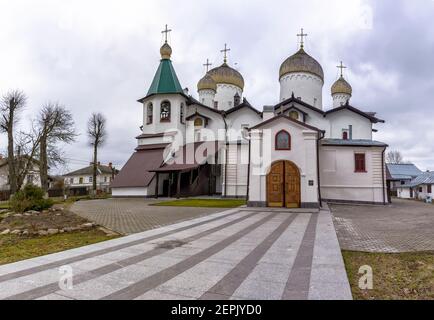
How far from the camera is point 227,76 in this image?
32438 mm

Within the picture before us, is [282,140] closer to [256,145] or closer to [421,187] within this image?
[256,145]

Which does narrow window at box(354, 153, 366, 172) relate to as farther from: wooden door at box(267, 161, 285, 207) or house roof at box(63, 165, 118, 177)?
house roof at box(63, 165, 118, 177)

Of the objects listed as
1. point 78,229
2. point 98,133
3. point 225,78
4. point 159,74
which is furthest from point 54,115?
point 78,229

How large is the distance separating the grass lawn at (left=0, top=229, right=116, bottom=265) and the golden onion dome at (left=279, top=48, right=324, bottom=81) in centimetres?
2524

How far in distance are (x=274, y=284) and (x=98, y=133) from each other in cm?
3166

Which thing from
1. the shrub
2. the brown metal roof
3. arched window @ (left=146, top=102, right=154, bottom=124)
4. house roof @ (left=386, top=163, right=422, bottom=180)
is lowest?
the shrub

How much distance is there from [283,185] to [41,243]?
11.3 metres

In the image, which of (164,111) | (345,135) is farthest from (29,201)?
(345,135)

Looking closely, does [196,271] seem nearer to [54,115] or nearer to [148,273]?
[148,273]

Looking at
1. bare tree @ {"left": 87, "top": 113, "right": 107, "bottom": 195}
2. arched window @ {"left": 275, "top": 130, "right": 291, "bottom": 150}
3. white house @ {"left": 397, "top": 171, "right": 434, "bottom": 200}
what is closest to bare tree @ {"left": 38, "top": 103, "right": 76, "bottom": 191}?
bare tree @ {"left": 87, "top": 113, "right": 107, "bottom": 195}

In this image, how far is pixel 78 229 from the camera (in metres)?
8.74

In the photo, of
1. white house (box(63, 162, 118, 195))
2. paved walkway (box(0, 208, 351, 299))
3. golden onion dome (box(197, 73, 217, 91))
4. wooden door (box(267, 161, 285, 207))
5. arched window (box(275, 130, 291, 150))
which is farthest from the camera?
white house (box(63, 162, 118, 195))

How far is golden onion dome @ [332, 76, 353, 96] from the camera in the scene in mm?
31891

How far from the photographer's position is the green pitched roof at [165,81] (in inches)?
1110
